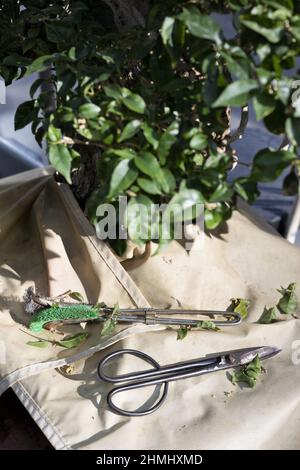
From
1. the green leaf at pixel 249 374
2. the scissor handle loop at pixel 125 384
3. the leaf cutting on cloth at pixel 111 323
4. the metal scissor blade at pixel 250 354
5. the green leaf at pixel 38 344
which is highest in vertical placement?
the leaf cutting on cloth at pixel 111 323

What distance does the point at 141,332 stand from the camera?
96 cm

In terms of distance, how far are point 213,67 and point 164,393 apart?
44cm

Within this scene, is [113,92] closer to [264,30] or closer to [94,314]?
[264,30]

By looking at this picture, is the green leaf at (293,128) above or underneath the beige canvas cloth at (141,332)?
Answer: above

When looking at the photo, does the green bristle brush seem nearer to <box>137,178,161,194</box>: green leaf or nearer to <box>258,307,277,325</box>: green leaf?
<box>258,307,277,325</box>: green leaf

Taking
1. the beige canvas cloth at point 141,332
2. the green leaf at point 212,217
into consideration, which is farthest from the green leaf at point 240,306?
the green leaf at point 212,217

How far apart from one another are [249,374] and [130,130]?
0.40 meters

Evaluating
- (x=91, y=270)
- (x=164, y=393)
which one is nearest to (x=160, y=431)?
(x=164, y=393)

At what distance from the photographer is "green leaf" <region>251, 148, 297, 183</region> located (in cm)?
67

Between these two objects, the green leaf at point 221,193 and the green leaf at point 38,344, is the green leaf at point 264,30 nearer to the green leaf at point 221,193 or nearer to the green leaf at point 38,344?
the green leaf at point 221,193

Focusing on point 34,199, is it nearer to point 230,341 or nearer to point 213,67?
point 230,341

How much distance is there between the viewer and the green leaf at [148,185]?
71 cm

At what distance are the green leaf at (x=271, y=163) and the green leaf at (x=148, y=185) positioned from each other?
107 millimetres

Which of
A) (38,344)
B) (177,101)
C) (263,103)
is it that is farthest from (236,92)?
(38,344)
